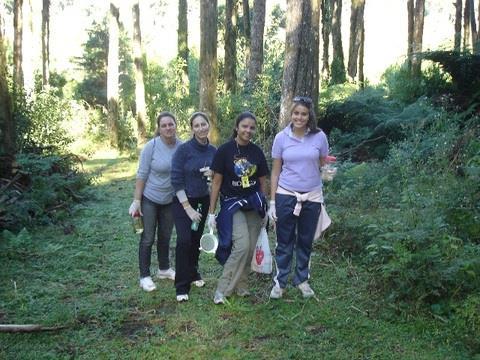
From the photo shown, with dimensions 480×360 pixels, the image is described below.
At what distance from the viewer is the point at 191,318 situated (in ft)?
16.9

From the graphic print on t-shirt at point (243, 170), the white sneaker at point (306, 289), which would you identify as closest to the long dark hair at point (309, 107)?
the graphic print on t-shirt at point (243, 170)

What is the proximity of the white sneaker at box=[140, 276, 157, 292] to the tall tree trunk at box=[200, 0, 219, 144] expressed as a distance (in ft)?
27.9

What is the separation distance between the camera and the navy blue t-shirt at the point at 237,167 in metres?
5.27

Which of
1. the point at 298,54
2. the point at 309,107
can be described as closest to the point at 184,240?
the point at 309,107

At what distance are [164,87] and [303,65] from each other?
18.0m

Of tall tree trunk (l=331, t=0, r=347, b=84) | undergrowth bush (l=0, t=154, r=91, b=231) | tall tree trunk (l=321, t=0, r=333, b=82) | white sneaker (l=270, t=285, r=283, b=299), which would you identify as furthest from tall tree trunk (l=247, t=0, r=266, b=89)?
white sneaker (l=270, t=285, r=283, b=299)

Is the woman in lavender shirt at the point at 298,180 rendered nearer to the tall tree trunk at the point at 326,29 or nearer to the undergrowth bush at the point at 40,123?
the undergrowth bush at the point at 40,123

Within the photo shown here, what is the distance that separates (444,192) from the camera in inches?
247

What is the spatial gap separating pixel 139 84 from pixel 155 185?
15.3 meters

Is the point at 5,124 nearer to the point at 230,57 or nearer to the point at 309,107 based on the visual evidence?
the point at 309,107

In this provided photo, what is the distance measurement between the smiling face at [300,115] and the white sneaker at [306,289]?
1709mm

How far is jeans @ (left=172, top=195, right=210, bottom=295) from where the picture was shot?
554cm

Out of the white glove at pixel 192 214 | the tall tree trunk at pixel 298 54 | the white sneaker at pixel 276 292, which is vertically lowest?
the white sneaker at pixel 276 292

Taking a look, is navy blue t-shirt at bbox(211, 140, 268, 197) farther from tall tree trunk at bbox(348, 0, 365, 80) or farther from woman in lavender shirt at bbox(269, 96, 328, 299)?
tall tree trunk at bbox(348, 0, 365, 80)
